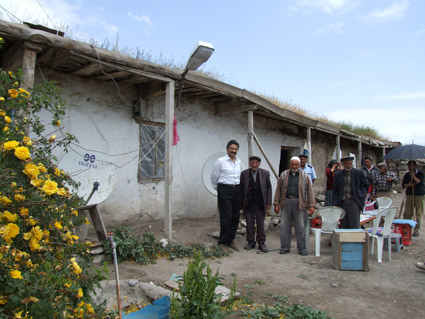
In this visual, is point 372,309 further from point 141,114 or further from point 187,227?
point 141,114

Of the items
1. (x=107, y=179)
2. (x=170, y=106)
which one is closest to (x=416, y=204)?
(x=170, y=106)

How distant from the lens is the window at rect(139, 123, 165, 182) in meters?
6.50

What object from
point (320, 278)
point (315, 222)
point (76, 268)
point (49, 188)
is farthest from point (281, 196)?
point (49, 188)

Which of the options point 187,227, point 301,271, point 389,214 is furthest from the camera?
point 187,227

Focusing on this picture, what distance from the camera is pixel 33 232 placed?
1668 millimetres

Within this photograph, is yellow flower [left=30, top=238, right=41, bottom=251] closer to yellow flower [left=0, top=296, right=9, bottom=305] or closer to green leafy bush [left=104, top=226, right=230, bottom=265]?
yellow flower [left=0, top=296, right=9, bottom=305]

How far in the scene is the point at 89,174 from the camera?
15.6ft

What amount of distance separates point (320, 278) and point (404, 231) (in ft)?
10.2

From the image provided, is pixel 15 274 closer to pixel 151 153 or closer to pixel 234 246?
pixel 234 246

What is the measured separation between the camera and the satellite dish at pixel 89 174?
4656 mm

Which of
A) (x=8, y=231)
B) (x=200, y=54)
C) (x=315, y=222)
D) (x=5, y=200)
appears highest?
(x=200, y=54)

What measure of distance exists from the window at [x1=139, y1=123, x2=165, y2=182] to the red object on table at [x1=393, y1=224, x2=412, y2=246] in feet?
15.6

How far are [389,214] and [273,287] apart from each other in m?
2.61

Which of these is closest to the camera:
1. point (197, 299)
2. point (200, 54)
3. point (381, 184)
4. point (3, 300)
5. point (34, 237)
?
point (3, 300)
